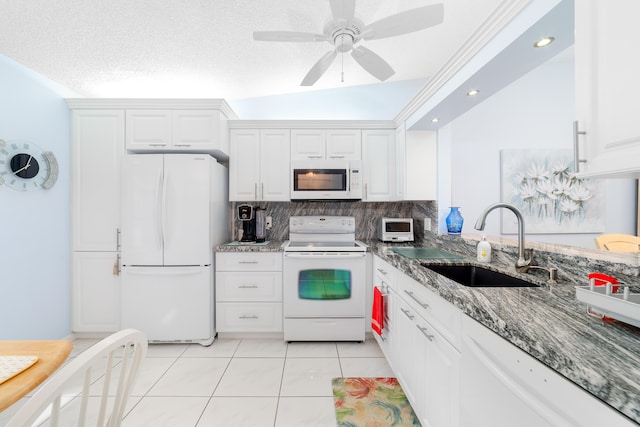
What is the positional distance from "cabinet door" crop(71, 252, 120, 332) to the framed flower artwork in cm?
407

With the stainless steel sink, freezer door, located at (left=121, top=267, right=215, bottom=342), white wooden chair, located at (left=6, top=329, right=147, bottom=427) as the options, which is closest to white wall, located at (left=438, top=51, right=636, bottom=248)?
the stainless steel sink

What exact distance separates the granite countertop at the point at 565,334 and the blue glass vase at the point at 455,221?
133cm

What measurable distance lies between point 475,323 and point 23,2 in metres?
2.95

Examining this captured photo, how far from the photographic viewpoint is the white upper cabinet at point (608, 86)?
29.1 inches

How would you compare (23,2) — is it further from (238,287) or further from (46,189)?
(238,287)

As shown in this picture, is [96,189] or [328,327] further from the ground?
[96,189]

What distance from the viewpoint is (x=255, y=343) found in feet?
8.70

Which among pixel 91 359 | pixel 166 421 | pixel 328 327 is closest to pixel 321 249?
pixel 328 327

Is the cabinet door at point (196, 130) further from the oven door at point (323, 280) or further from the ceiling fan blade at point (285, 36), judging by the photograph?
the oven door at point (323, 280)

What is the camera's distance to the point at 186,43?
7.14 feet

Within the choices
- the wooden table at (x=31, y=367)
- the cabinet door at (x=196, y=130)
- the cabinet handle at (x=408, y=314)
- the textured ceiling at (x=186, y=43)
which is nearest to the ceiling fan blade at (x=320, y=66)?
the textured ceiling at (x=186, y=43)

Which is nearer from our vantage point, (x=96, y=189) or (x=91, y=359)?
(x=91, y=359)

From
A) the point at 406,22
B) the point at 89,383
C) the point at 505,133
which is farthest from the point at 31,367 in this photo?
the point at 505,133

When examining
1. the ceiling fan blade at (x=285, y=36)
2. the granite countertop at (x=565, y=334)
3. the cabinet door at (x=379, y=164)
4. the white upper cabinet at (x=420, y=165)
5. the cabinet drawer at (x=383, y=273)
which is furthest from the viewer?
the cabinet door at (x=379, y=164)
